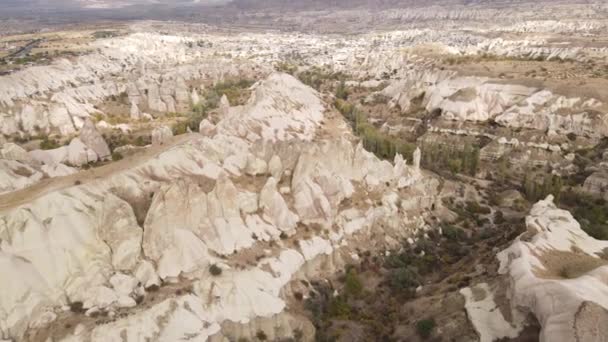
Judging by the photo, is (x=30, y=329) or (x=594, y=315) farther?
(x=30, y=329)

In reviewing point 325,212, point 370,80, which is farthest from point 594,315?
point 370,80

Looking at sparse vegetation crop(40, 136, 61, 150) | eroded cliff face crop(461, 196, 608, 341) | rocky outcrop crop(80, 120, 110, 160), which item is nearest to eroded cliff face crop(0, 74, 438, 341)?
eroded cliff face crop(461, 196, 608, 341)

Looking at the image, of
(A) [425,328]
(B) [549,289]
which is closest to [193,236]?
(A) [425,328]

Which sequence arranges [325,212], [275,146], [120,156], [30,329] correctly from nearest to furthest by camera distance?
[30,329] < [325,212] < [275,146] < [120,156]

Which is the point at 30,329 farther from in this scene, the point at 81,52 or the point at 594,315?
the point at 81,52

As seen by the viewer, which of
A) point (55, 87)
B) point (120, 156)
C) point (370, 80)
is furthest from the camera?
point (370, 80)

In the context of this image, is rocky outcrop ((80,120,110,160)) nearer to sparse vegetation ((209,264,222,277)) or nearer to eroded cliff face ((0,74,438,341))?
eroded cliff face ((0,74,438,341))

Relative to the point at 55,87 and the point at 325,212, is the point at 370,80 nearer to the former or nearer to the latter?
the point at 55,87

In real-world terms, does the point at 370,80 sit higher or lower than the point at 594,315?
lower

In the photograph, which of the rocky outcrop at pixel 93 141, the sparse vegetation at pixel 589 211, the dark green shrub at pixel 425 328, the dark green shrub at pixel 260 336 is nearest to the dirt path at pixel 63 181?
the dark green shrub at pixel 260 336

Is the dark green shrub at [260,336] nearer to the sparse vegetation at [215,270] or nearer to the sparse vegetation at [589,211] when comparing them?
the sparse vegetation at [215,270]
